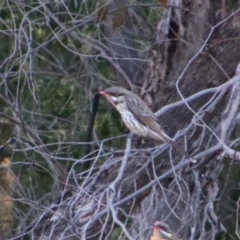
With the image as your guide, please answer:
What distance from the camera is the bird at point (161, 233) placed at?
19.7 feet

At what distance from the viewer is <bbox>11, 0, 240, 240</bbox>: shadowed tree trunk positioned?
20.2ft

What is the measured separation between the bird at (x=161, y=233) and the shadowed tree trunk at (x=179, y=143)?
0.08 meters

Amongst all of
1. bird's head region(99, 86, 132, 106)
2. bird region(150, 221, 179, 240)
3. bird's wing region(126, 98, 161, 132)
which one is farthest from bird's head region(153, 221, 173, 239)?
bird's head region(99, 86, 132, 106)

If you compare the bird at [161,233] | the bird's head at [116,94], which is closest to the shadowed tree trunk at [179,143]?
the bird at [161,233]

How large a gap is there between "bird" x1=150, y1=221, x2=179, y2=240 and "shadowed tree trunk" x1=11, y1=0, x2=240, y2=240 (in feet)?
0.25

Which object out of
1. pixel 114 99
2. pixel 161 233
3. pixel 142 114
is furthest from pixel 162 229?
pixel 114 99

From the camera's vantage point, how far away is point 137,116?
715 centimetres

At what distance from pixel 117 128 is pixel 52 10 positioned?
4.42 feet

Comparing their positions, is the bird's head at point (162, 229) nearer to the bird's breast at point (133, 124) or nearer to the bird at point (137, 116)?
the bird at point (137, 116)

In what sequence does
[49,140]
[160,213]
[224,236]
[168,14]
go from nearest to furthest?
1. [160,213]
2. [168,14]
3. [224,236]
4. [49,140]

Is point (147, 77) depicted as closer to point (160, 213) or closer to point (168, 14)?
point (168, 14)

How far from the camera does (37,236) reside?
23.3 ft

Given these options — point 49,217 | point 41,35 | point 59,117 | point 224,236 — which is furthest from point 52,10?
point 49,217

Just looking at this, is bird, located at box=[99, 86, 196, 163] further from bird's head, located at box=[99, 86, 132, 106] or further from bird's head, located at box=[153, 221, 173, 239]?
bird's head, located at box=[153, 221, 173, 239]
